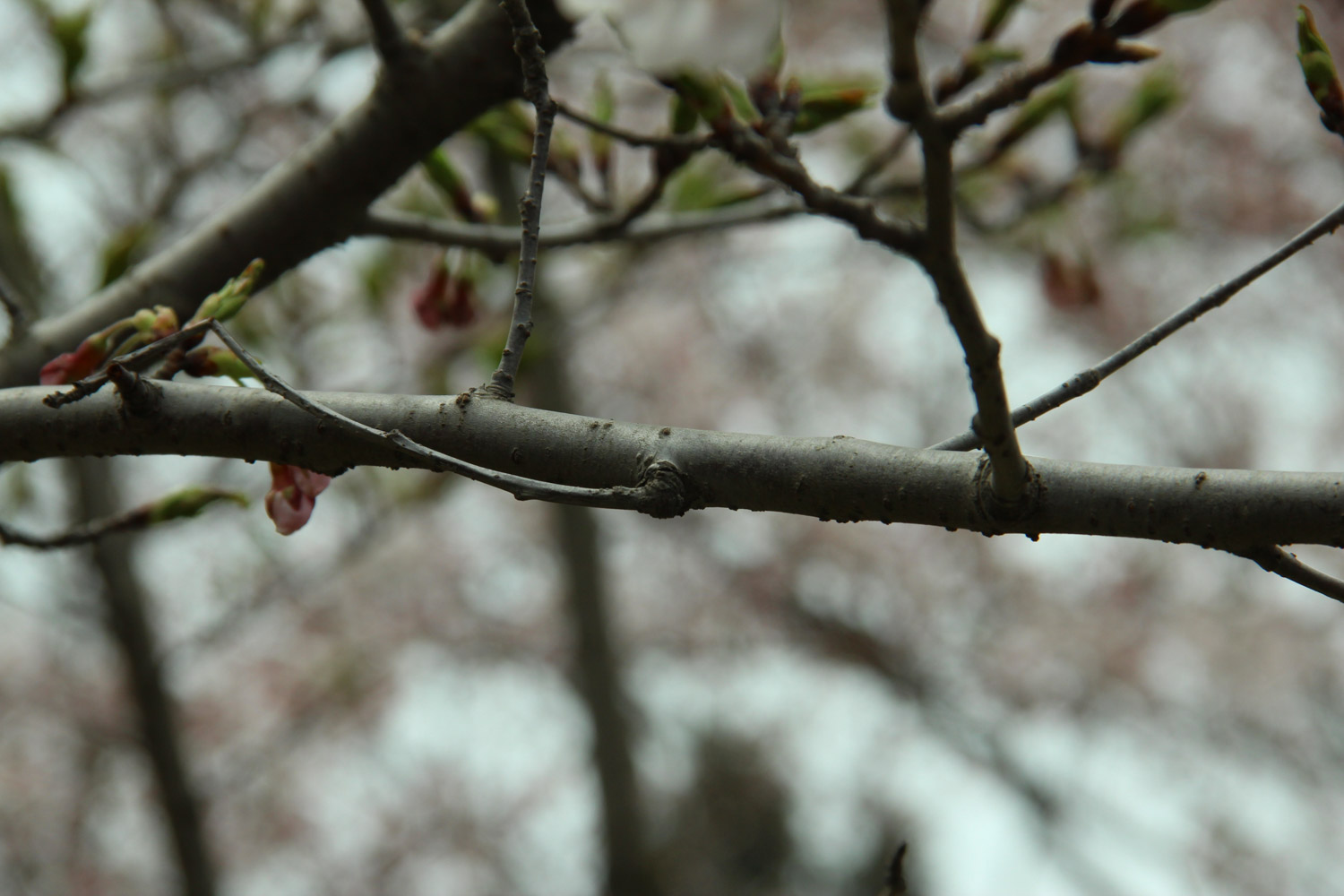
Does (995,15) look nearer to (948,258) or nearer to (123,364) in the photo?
(948,258)

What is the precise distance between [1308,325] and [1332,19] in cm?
170

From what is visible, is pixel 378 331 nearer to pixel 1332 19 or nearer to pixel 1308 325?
pixel 1332 19

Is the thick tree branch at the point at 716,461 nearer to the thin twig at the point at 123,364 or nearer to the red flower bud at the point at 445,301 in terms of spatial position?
the thin twig at the point at 123,364

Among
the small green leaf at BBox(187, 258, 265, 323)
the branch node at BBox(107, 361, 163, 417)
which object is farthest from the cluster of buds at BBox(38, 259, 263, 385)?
the branch node at BBox(107, 361, 163, 417)

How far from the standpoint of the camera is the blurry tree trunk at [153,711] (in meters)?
2.20

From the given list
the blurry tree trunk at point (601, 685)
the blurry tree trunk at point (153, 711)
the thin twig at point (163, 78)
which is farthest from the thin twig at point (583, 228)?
the blurry tree trunk at point (153, 711)

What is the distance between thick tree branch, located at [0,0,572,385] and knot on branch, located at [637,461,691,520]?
531 mm

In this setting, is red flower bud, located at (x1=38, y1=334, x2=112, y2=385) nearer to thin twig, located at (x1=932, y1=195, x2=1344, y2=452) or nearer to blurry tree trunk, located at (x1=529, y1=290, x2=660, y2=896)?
thin twig, located at (x1=932, y1=195, x2=1344, y2=452)

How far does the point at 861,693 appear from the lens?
636cm

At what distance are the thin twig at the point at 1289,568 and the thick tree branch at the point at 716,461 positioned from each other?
25 mm

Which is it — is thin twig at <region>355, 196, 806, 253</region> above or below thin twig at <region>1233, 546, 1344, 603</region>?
above

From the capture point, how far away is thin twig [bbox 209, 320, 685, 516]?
1.87 ft

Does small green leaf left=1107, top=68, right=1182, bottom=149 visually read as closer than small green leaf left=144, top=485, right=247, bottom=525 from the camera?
No

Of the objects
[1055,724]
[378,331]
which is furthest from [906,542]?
[378,331]
